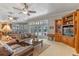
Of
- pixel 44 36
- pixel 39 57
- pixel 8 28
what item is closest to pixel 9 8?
pixel 8 28

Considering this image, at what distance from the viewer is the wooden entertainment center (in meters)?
2.69

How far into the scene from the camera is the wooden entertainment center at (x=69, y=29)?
269cm

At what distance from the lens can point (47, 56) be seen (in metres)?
2.80

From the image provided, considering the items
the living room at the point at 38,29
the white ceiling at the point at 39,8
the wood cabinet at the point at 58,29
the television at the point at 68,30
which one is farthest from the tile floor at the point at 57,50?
the white ceiling at the point at 39,8

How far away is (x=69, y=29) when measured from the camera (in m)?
2.80

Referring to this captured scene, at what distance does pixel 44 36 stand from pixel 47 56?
1.47ft

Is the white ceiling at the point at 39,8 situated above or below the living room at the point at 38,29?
above

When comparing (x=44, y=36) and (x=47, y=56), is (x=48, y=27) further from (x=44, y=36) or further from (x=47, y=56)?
(x=47, y=56)

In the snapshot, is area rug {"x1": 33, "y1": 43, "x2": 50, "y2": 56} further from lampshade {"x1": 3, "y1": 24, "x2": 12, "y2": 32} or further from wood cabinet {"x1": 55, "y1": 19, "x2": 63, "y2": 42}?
lampshade {"x1": 3, "y1": 24, "x2": 12, "y2": 32}

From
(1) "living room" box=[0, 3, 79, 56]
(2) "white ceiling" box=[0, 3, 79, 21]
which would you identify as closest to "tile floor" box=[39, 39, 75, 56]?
(1) "living room" box=[0, 3, 79, 56]

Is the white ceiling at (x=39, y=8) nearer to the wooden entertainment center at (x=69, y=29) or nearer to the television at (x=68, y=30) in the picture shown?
the wooden entertainment center at (x=69, y=29)

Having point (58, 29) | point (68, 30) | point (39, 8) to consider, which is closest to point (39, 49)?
point (58, 29)

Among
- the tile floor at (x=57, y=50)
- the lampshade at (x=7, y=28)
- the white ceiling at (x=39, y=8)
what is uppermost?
the white ceiling at (x=39, y=8)

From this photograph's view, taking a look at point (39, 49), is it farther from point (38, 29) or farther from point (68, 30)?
point (68, 30)
